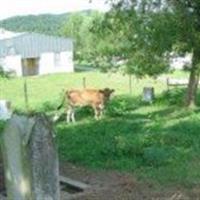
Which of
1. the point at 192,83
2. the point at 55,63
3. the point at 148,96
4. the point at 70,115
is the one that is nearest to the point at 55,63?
the point at 55,63

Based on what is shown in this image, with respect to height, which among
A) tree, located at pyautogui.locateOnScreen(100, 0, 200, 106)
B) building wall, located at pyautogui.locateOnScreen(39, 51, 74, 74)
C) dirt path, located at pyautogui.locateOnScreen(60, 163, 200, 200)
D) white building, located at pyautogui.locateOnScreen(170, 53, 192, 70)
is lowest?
building wall, located at pyautogui.locateOnScreen(39, 51, 74, 74)

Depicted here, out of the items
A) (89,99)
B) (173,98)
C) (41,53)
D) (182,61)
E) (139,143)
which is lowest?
(173,98)

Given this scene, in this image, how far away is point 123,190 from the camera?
896 centimetres

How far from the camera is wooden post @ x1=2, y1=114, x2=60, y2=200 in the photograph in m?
5.43

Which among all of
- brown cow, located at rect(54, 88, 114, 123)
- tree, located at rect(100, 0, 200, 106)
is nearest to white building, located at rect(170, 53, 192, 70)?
tree, located at rect(100, 0, 200, 106)

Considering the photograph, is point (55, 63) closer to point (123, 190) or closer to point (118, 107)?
point (118, 107)

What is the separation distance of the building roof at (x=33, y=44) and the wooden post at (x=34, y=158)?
5877 cm

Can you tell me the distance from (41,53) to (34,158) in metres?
61.6

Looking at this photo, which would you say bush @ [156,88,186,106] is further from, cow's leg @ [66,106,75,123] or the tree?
cow's leg @ [66,106,75,123]

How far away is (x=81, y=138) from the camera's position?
14.6 metres

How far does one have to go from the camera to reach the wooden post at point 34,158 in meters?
5.43

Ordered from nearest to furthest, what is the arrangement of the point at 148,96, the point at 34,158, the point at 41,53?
1. the point at 34,158
2. the point at 148,96
3. the point at 41,53

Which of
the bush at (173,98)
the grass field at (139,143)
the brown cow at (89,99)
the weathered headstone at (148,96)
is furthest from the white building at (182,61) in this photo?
the weathered headstone at (148,96)

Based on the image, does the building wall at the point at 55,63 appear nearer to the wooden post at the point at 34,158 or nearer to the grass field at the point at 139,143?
the grass field at the point at 139,143
